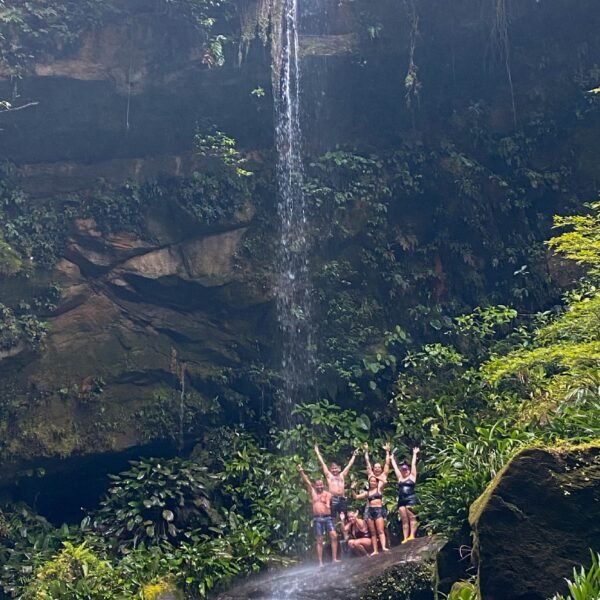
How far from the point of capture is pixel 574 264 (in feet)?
45.3

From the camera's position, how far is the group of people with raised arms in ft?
28.9

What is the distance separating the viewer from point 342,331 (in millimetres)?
13320

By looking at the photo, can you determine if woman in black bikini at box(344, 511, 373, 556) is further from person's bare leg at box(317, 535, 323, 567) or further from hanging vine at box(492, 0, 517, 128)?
hanging vine at box(492, 0, 517, 128)

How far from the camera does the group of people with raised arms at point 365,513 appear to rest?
882cm

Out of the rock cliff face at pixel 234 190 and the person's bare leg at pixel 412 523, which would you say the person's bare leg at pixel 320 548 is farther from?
the rock cliff face at pixel 234 190

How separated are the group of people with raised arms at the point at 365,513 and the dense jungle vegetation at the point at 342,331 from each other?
26cm

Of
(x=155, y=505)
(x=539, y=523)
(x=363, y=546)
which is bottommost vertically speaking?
(x=155, y=505)

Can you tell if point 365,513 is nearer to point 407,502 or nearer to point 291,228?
point 407,502

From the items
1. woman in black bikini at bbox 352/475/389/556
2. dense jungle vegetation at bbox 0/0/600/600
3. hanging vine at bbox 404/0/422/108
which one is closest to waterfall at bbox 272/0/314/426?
dense jungle vegetation at bbox 0/0/600/600

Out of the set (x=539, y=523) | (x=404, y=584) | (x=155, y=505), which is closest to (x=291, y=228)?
(x=155, y=505)

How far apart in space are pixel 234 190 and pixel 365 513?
690 cm

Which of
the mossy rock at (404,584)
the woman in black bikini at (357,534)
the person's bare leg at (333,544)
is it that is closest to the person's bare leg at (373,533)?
the woman in black bikini at (357,534)

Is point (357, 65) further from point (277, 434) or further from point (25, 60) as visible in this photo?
point (277, 434)

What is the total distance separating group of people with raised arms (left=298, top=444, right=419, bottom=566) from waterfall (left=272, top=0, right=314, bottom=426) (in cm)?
335
